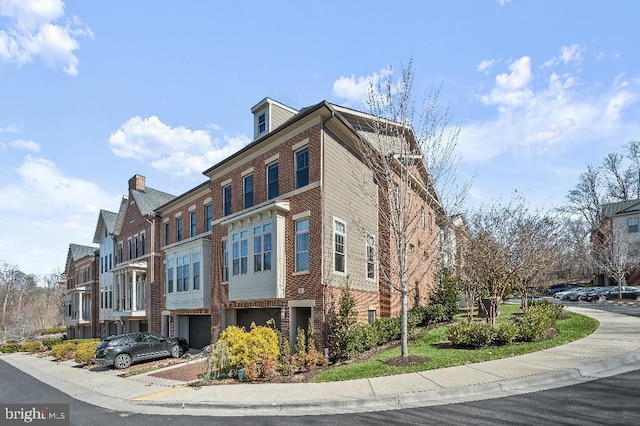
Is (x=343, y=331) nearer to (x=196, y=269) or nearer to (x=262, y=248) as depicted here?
(x=262, y=248)

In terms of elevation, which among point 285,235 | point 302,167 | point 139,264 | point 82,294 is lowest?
point 82,294

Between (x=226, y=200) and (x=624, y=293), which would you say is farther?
(x=624, y=293)

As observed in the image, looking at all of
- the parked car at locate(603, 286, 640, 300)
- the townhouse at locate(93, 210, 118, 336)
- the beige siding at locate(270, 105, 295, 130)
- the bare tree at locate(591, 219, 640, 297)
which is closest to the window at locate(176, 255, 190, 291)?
the beige siding at locate(270, 105, 295, 130)

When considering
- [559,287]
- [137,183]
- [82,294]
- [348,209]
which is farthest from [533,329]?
[559,287]

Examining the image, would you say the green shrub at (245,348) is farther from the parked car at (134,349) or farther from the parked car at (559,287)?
the parked car at (559,287)

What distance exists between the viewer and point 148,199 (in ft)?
117

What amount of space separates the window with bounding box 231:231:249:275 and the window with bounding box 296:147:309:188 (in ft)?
11.8

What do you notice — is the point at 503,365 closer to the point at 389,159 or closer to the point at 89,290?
the point at 389,159

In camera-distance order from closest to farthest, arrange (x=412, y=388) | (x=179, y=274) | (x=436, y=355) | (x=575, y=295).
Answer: (x=412, y=388) < (x=436, y=355) < (x=179, y=274) < (x=575, y=295)

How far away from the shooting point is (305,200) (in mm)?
18016

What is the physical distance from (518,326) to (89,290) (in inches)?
1726

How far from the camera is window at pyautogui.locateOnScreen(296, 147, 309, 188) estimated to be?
60.4ft

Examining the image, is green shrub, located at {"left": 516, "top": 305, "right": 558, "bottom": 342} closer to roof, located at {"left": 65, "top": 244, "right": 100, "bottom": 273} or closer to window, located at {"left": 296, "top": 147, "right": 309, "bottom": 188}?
window, located at {"left": 296, "top": 147, "right": 309, "bottom": 188}

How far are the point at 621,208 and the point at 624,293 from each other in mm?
20279
